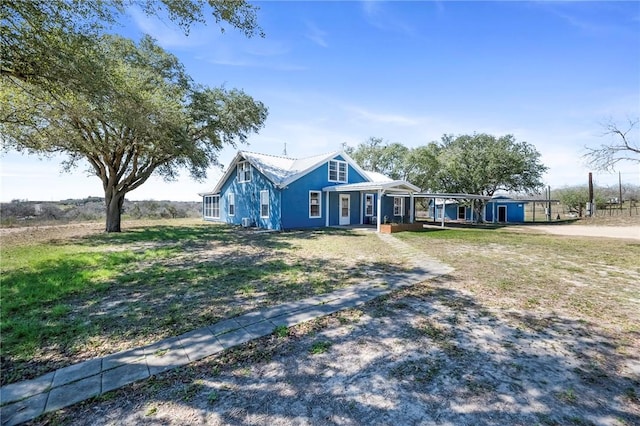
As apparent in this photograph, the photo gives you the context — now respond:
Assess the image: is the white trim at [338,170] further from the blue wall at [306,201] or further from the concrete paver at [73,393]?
the concrete paver at [73,393]

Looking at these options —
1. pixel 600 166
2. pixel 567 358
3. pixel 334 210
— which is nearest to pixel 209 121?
pixel 334 210

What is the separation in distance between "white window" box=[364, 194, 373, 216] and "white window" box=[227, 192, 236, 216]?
365 inches

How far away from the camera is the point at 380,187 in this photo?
14.7m

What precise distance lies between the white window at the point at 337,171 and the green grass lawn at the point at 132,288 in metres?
9.16

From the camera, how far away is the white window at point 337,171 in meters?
17.8

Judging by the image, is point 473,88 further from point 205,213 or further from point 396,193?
point 205,213

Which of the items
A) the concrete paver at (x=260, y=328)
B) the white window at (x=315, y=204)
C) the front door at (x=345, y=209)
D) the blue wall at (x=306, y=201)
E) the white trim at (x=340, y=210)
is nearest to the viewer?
the concrete paver at (x=260, y=328)

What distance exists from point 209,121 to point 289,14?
28.8 ft

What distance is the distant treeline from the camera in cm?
1844

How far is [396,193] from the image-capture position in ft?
59.9

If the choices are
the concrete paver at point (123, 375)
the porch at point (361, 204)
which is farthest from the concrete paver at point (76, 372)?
the porch at point (361, 204)

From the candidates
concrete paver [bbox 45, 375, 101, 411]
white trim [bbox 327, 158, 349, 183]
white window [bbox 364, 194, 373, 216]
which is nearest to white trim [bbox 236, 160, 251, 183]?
white trim [bbox 327, 158, 349, 183]

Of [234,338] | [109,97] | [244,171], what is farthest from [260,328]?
[244,171]

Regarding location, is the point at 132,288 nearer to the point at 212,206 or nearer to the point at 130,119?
the point at 130,119
